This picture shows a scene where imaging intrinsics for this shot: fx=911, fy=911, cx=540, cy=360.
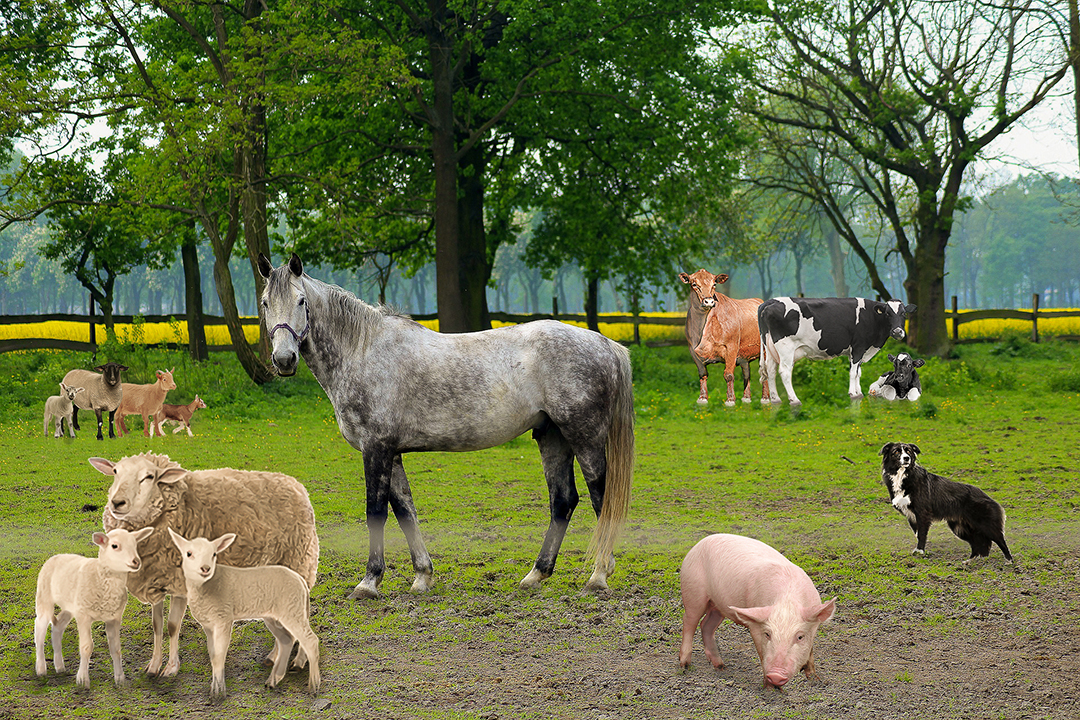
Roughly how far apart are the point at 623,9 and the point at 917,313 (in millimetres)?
12094

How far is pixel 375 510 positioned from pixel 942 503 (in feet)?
14.3

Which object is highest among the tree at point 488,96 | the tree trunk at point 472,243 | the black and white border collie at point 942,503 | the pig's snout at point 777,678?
the tree at point 488,96

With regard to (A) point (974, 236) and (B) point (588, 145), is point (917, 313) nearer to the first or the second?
(B) point (588, 145)

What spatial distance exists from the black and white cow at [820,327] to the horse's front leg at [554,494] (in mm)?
9706

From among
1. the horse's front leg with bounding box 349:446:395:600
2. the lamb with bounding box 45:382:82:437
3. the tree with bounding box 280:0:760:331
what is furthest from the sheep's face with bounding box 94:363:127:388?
the horse's front leg with bounding box 349:446:395:600

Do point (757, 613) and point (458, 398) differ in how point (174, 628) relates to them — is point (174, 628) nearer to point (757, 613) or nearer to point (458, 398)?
point (458, 398)

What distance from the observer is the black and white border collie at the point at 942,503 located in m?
7.03

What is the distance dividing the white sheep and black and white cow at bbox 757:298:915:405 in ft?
41.2

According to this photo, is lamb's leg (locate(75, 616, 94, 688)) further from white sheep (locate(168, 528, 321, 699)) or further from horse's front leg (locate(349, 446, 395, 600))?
horse's front leg (locate(349, 446, 395, 600))

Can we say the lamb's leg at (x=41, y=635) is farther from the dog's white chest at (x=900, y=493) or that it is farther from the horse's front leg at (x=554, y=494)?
the dog's white chest at (x=900, y=493)

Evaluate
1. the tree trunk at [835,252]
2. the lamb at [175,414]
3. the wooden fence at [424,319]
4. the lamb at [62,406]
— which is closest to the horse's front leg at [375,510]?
the lamb at [175,414]

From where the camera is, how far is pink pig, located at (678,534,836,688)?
4375mm

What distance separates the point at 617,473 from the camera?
6816 mm

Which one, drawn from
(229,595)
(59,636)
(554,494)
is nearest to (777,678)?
(229,595)
